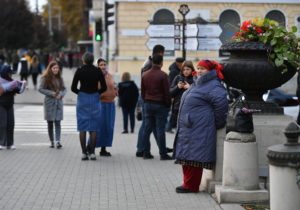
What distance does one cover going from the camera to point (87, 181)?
37.0 feet

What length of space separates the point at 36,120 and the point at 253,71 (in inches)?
539

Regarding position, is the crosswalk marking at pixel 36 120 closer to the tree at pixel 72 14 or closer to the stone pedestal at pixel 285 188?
the stone pedestal at pixel 285 188

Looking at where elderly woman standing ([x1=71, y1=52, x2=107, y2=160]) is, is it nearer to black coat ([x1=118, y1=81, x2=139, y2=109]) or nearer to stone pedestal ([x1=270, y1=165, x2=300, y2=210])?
black coat ([x1=118, y1=81, x2=139, y2=109])

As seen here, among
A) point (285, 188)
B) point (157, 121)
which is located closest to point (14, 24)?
point (157, 121)

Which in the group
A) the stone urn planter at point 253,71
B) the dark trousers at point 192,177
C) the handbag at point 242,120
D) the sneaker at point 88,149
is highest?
the stone urn planter at point 253,71

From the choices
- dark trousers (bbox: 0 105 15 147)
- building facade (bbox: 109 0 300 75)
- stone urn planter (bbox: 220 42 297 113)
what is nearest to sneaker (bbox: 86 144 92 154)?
dark trousers (bbox: 0 105 15 147)

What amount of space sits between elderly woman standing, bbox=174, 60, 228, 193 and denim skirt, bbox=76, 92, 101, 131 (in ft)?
12.7

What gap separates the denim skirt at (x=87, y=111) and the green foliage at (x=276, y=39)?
4019 millimetres

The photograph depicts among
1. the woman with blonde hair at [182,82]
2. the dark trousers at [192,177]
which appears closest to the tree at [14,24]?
the woman with blonde hair at [182,82]

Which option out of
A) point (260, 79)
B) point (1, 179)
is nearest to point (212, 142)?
point (260, 79)

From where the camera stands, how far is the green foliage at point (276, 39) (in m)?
9.84

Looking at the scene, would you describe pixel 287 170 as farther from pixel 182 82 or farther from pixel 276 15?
pixel 276 15

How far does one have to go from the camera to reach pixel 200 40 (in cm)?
2092

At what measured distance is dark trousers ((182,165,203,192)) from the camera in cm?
1012
